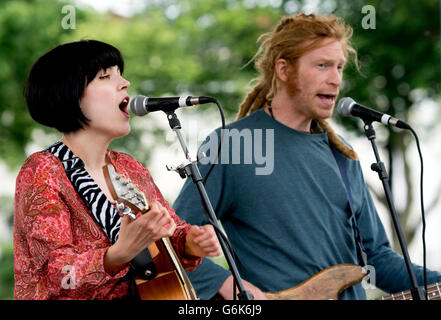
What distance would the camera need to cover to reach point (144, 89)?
299 inches

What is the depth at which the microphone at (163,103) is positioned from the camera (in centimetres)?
184

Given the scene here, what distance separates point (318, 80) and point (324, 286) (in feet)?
2.93

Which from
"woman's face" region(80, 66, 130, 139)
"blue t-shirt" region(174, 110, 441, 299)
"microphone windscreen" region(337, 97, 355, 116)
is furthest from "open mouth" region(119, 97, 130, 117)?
"microphone windscreen" region(337, 97, 355, 116)

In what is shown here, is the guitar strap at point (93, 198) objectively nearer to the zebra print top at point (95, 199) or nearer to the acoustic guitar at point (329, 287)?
the zebra print top at point (95, 199)

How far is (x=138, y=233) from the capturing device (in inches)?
62.1

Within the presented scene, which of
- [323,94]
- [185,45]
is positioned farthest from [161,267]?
[185,45]

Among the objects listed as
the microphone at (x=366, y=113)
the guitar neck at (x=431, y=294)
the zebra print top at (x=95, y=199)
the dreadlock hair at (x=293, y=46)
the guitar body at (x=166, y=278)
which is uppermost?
the dreadlock hair at (x=293, y=46)

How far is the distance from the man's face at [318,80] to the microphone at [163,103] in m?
0.92

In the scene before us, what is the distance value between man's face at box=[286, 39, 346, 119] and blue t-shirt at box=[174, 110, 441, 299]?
5.4 inches

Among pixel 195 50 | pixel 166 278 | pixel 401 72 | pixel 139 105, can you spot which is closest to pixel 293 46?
pixel 139 105
